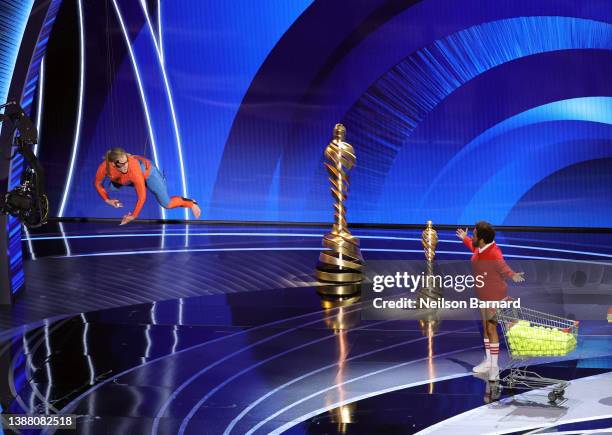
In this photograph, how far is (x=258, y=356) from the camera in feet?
19.6

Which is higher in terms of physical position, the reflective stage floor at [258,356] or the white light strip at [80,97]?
the white light strip at [80,97]

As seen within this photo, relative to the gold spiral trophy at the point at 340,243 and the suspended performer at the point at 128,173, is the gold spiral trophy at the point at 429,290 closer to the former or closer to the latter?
the gold spiral trophy at the point at 340,243

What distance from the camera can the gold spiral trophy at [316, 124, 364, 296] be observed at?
29.3ft

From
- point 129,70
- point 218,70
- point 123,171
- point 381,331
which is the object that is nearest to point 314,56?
point 218,70

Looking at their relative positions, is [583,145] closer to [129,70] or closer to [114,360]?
[129,70]

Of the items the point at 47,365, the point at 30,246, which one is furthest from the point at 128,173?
the point at 47,365

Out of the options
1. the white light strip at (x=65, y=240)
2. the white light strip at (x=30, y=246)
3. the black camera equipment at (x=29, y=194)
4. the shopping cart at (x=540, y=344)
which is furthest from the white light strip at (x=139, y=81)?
the shopping cart at (x=540, y=344)

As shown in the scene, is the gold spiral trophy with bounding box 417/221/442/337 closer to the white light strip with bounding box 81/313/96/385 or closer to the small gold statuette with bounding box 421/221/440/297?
the small gold statuette with bounding box 421/221/440/297

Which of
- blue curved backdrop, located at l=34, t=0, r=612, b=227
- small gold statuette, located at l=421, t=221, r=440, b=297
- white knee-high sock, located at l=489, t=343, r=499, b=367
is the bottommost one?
white knee-high sock, located at l=489, t=343, r=499, b=367

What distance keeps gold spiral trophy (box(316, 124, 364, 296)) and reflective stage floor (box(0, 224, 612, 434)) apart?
34cm

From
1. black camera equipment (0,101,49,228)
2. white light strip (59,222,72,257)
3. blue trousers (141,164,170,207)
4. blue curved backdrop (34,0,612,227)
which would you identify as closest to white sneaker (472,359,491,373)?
black camera equipment (0,101,49,228)

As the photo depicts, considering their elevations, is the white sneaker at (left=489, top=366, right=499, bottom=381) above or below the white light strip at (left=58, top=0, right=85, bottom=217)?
below

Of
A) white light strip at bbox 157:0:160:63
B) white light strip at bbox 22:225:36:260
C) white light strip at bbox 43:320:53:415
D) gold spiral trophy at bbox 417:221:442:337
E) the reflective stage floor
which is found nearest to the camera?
the reflective stage floor

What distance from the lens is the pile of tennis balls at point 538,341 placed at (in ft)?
15.5
